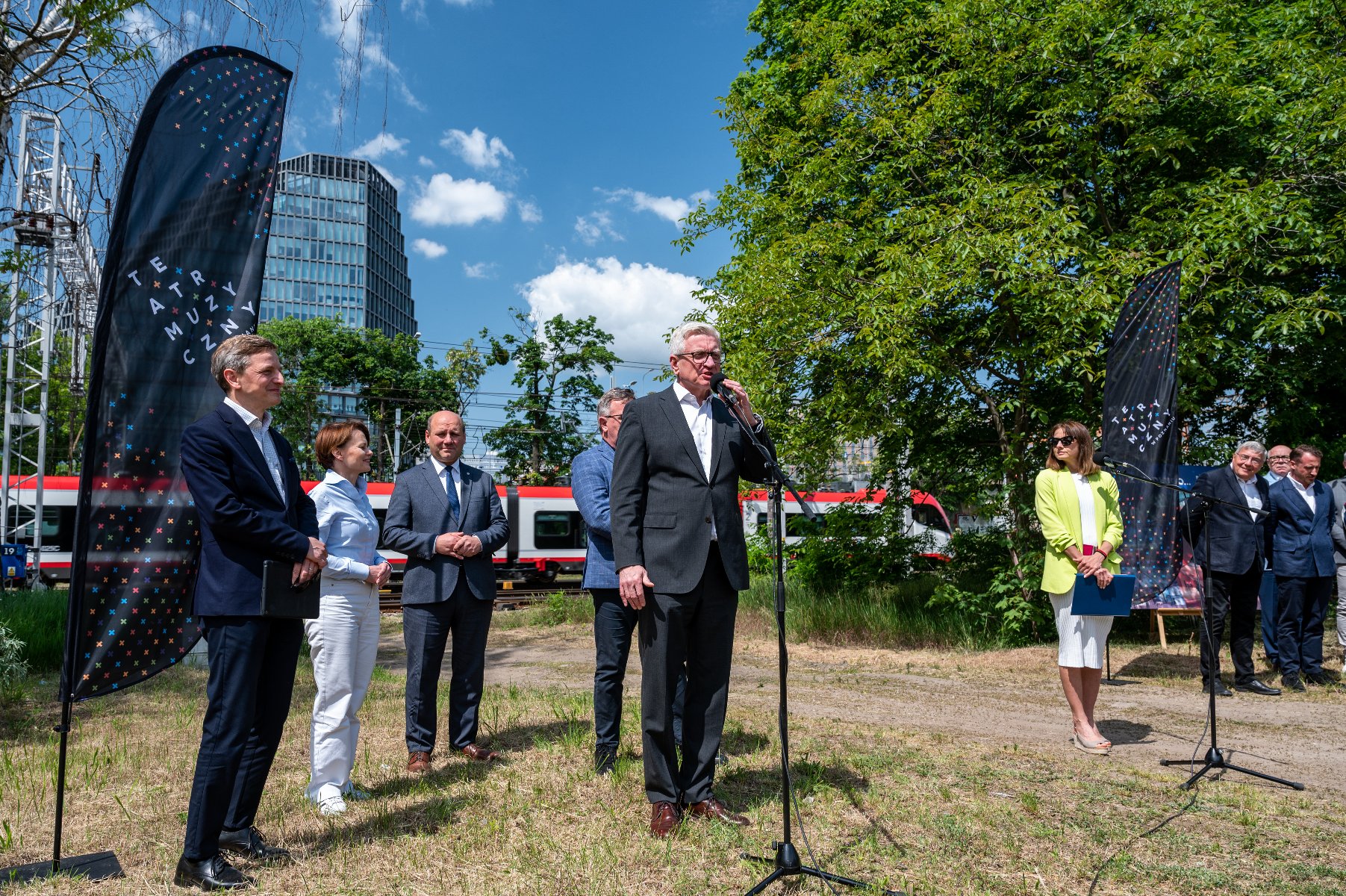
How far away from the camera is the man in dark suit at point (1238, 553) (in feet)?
24.2

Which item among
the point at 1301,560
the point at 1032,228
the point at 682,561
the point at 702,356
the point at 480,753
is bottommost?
the point at 480,753

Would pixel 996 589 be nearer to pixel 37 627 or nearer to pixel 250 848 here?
pixel 250 848

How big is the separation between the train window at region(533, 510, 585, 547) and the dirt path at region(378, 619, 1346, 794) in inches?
580

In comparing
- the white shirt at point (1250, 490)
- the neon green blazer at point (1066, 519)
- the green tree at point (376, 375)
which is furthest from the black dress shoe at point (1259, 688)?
the green tree at point (376, 375)

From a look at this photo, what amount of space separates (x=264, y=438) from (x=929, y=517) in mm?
10584

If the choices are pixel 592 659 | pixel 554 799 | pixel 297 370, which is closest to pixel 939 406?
pixel 592 659

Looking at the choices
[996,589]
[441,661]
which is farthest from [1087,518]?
[996,589]

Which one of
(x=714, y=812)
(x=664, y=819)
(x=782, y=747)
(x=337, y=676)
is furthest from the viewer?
(x=337, y=676)

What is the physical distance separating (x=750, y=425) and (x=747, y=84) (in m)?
13.8

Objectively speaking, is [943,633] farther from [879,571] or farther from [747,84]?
[747,84]

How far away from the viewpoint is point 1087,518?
17.8ft

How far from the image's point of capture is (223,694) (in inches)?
124

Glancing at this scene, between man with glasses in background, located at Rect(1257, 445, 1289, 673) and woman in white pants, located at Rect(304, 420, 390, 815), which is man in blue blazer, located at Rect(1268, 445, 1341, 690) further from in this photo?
woman in white pants, located at Rect(304, 420, 390, 815)

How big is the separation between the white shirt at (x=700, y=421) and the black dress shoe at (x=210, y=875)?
2.36m
